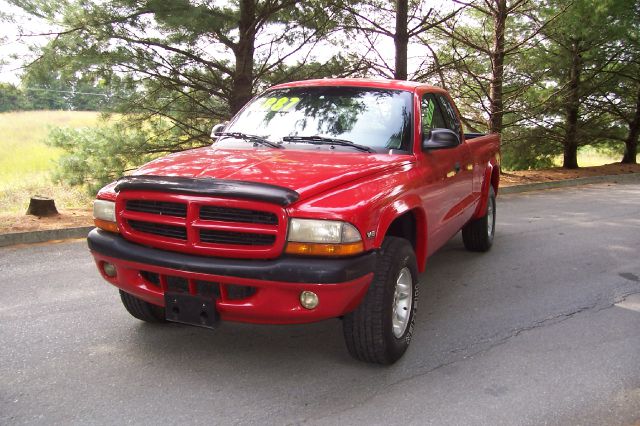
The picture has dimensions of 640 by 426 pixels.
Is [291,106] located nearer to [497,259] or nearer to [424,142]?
[424,142]

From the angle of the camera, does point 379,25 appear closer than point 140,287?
No

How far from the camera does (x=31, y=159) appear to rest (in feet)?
68.3

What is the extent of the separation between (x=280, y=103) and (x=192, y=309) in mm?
2191

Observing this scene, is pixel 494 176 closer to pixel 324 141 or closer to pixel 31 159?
pixel 324 141

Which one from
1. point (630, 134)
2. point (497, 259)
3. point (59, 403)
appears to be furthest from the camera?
point (630, 134)

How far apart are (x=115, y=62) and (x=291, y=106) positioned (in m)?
6.81

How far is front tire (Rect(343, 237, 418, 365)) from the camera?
3162mm

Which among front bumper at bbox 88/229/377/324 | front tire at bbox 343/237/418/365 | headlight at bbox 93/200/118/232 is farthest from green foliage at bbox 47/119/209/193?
front tire at bbox 343/237/418/365

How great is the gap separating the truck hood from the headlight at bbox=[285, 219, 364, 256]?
17cm

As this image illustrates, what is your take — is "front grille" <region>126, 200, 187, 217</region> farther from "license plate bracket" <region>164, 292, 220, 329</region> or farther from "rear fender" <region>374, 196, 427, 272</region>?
"rear fender" <region>374, 196, 427, 272</region>

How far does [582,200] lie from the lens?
36.1 feet

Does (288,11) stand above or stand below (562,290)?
above

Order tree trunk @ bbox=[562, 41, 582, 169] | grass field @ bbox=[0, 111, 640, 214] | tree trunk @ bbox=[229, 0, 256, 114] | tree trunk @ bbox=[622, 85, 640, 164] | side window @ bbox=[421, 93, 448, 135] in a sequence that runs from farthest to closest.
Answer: tree trunk @ bbox=[622, 85, 640, 164]
tree trunk @ bbox=[562, 41, 582, 169]
grass field @ bbox=[0, 111, 640, 214]
tree trunk @ bbox=[229, 0, 256, 114]
side window @ bbox=[421, 93, 448, 135]

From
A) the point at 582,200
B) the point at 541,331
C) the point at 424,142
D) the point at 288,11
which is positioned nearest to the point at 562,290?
the point at 541,331
